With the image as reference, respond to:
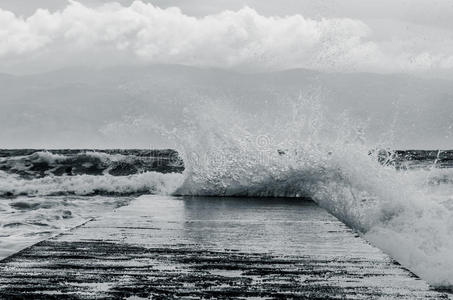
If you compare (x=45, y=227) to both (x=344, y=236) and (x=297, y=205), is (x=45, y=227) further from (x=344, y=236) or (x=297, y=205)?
(x=344, y=236)

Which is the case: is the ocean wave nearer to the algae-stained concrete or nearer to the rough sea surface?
the rough sea surface

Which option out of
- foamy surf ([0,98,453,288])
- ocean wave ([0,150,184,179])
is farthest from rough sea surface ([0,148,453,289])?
ocean wave ([0,150,184,179])

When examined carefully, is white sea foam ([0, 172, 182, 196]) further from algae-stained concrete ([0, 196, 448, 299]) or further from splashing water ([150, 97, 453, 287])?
algae-stained concrete ([0, 196, 448, 299])

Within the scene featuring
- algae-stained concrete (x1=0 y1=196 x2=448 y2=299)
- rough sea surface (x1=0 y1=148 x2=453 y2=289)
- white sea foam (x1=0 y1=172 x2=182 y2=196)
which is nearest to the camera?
algae-stained concrete (x1=0 y1=196 x2=448 y2=299)

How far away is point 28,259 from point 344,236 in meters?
3.00

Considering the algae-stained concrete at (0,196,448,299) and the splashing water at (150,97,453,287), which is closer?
the algae-stained concrete at (0,196,448,299)

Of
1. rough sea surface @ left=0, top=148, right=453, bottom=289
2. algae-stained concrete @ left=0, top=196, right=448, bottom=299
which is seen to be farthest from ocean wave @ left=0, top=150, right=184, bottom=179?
algae-stained concrete @ left=0, top=196, right=448, bottom=299

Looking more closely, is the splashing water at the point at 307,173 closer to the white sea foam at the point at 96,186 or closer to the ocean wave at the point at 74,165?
the white sea foam at the point at 96,186

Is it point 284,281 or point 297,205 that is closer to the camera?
point 284,281

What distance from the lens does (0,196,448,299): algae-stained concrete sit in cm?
354

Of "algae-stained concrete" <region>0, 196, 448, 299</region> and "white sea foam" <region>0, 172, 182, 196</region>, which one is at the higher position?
"algae-stained concrete" <region>0, 196, 448, 299</region>

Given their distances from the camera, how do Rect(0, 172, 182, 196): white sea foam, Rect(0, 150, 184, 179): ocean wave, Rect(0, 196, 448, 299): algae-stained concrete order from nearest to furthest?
Rect(0, 196, 448, 299): algae-stained concrete → Rect(0, 172, 182, 196): white sea foam → Rect(0, 150, 184, 179): ocean wave

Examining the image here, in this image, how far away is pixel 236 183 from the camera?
42.1 feet

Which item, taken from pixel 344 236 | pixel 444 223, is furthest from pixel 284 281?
pixel 444 223
